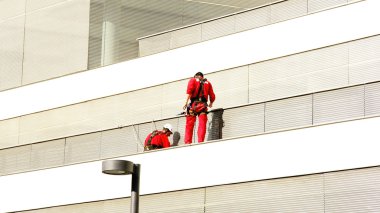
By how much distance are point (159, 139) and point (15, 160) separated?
22.5 feet

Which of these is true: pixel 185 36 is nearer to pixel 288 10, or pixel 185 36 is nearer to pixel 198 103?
pixel 288 10

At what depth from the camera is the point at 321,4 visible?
31.0 m

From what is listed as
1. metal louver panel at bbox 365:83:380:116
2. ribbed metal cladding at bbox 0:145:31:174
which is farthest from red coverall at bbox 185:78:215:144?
ribbed metal cladding at bbox 0:145:31:174

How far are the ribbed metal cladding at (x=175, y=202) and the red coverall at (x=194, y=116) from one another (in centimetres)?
131

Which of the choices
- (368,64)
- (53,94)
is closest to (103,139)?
(53,94)

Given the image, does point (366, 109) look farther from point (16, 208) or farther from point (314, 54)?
point (16, 208)

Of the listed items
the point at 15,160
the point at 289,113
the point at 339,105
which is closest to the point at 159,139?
the point at 289,113

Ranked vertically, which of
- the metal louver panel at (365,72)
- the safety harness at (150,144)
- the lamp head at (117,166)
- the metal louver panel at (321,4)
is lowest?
the lamp head at (117,166)

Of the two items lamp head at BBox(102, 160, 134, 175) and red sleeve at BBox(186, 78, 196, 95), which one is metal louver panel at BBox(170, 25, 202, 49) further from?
lamp head at BBox(102, 160, 134, 175)

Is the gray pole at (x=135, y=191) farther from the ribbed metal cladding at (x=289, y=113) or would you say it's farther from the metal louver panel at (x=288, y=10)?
the metal louver panel at (x=288, y=10)

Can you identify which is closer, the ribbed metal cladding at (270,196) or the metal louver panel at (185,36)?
the ribbed metal cladding at (270,196)

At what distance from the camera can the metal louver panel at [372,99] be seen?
2694 centimetres

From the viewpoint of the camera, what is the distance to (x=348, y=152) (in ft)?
88.2

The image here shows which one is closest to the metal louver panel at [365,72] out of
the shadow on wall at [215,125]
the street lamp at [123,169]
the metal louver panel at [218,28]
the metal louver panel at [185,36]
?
the shadow on wall at [215,125]
